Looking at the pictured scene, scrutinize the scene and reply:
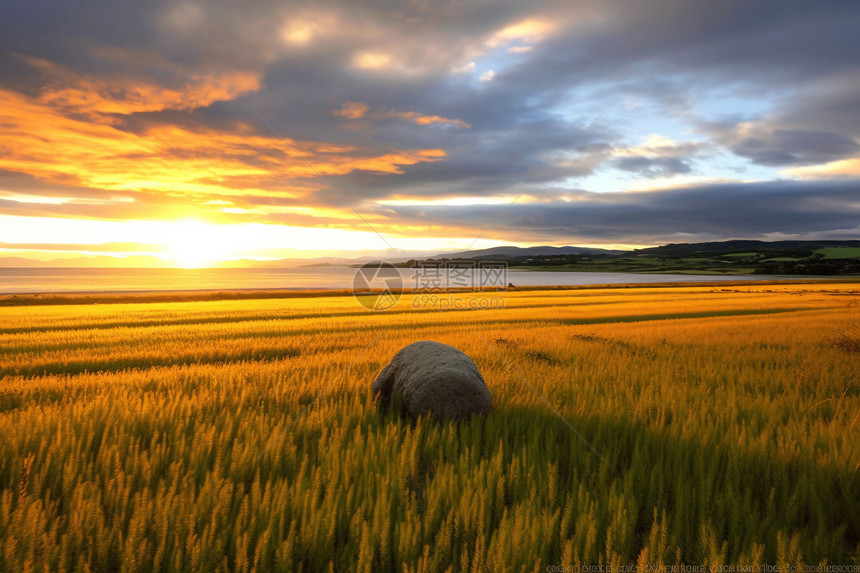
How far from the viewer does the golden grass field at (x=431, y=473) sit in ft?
10.2

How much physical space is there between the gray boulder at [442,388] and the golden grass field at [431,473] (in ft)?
1.02

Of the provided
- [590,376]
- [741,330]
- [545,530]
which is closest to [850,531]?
[545,530]

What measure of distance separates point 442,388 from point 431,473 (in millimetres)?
1734

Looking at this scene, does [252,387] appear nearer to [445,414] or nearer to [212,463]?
[212,463]

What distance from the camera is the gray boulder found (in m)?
6.19

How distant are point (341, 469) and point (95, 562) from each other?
207 centimetres

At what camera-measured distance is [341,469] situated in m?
4.36

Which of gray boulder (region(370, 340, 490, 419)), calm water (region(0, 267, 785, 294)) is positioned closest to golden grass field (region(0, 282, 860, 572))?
gray boulder (region(370, 340, 490, 419))

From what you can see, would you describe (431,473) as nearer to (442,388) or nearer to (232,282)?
(442,388)

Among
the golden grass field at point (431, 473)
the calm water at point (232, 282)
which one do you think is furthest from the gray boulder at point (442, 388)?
the calm water at point (232, 282)

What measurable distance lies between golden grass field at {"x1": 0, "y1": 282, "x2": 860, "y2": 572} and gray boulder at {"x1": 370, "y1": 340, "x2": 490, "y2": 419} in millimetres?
310

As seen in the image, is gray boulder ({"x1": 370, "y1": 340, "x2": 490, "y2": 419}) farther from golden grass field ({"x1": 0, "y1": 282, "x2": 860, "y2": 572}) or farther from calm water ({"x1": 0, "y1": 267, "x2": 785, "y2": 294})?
calm water ({"x1": 0, "y1": 267, "x2": 785, "y2": 294})

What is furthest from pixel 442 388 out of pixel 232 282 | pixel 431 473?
pixel 232 282

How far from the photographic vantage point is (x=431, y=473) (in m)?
4.61
